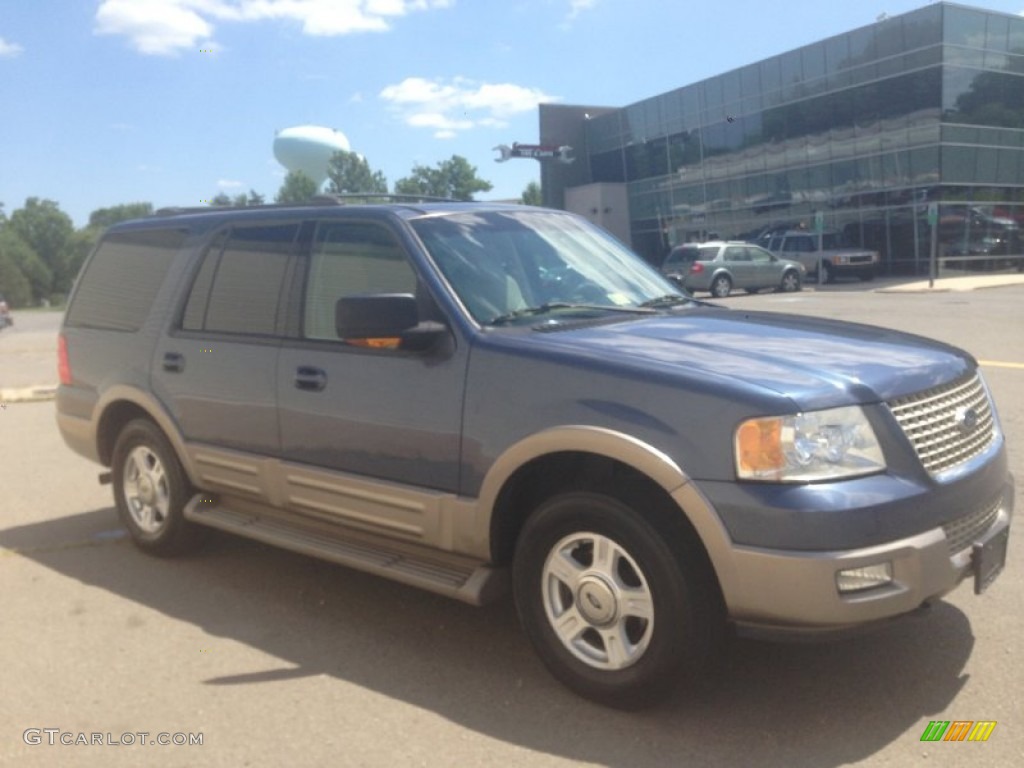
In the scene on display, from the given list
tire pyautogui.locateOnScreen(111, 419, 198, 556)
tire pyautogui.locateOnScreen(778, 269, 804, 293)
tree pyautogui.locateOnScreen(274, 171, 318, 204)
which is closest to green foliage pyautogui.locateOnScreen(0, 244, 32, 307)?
tree pyautogui.locateOnScreen(274, 171, 318, 204)

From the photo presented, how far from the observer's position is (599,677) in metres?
3.47

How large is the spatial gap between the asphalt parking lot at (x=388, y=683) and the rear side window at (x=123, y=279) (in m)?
1.38

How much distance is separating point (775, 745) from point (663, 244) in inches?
2006

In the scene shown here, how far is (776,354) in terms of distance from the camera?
353 cm

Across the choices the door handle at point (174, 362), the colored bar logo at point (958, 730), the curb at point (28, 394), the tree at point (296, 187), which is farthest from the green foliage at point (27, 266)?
the colored bar logo at point (958, 730)

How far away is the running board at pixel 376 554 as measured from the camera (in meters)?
3.82

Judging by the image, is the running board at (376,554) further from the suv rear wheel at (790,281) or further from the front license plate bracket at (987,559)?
the suv rear wheel at (790,281)

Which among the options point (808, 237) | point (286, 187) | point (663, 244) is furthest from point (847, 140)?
point (286, 187)

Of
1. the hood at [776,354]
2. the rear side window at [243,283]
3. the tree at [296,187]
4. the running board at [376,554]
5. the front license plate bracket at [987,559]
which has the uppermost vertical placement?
the tree at [296,187]

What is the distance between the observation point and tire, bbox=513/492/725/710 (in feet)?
10.7

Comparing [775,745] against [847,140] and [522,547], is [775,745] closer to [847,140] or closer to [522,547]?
[522,547]

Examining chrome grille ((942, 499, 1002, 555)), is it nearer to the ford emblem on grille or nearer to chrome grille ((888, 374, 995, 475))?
chrome grille ((888, 374, 995, 475))

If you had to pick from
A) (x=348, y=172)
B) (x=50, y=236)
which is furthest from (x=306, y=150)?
(x=50, y=236)

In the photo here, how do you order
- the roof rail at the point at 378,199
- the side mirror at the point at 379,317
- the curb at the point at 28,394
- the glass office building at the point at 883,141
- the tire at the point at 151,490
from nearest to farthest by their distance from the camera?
the side mirror at the point at 379,317 → the roof rail at the point at 378,199 → the tire at the point at 151,490 → the curb at the point at 28,394 → the glass office building at the point at 883,141
